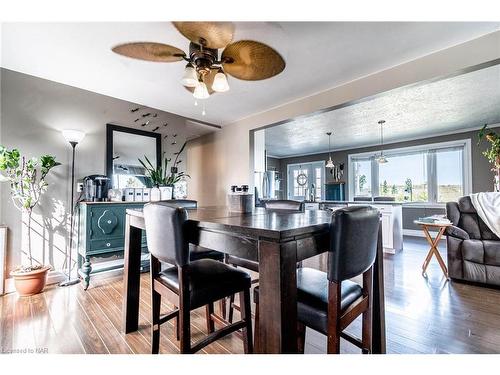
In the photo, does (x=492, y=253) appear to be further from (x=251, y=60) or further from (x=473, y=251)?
(x=251, y=60)

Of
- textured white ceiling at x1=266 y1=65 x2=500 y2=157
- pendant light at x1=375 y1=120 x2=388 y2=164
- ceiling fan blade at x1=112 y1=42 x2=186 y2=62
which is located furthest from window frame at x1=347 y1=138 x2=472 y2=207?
ceiling fan blade at x1=112 y1=42 x2=186 y2=62

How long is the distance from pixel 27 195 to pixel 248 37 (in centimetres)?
270

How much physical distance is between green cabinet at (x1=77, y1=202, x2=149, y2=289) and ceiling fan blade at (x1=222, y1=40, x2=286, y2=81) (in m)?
2.05

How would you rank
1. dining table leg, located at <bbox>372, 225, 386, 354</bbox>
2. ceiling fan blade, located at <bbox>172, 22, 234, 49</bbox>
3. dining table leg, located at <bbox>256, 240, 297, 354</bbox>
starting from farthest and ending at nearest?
ceiling fan blade, located at <bbox>172, 22, 234, 49</bbox>, dining table leg, located at <bbox>372, 225, 386, 354</bbox>, dining table leg, located at <bbox>256, 240, 297, 354</bbox>

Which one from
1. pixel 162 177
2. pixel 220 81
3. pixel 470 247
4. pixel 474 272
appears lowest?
pixel 474 272

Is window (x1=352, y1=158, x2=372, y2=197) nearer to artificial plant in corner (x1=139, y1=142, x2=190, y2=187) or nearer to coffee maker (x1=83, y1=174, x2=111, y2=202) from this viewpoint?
artificial plant in corner (x1=139, y1=142, x2=190, y2=187)

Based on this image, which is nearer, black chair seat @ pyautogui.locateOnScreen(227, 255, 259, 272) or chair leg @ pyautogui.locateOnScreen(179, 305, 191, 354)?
chair leg @ pyautogui.locateOnScreen(179, 305, 191, 354)

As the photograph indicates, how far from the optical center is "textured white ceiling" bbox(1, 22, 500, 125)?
5.98 feet

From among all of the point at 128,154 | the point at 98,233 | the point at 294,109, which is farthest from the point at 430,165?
the point at 98,233

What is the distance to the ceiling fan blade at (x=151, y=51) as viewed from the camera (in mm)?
1715

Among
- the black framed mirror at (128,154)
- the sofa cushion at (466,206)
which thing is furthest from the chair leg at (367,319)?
the black framed mirror at (128,154)

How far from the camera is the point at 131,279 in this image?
69.4 inches

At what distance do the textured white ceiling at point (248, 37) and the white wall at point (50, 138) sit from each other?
168 millimetres

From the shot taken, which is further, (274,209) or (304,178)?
(304,178)
